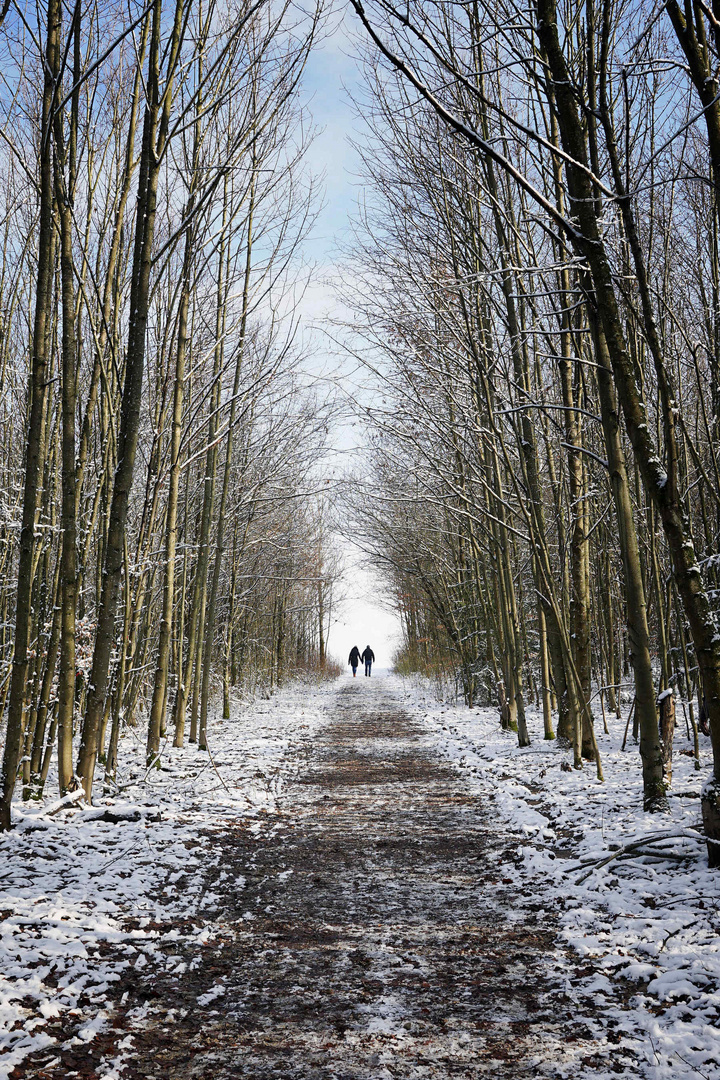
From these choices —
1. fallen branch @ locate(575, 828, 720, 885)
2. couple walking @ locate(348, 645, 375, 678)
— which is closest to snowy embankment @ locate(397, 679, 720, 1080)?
fallen branch @ locate(575, 828, 720, 885)

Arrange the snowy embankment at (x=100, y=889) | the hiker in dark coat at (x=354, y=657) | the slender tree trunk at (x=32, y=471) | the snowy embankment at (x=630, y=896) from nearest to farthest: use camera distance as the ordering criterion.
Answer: the snowy embankment at (x=630, y=896) < the snowy embankment at (x=100, y=889) < the slender tree trunk at (x=32, y=471) < the hiker in dark coat at (x=354, y=657)

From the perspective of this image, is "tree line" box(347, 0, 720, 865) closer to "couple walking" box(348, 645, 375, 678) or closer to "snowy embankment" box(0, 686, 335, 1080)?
"snowy embankment" box(0, 686, 335, 1080)

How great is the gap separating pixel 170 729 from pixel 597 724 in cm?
711

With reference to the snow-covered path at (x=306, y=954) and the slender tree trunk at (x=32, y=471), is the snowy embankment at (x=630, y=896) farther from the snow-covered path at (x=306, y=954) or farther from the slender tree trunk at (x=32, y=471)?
the slender tree trunk at (x=32, y=471)

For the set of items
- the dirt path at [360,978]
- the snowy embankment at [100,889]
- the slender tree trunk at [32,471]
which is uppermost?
the slender tree trunk at [32,471]

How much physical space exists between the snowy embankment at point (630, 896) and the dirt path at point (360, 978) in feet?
0.55

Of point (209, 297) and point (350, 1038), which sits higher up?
point (209, 297)

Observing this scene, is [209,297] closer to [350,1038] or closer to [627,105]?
[627,105]

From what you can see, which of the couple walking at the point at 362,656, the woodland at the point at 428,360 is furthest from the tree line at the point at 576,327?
the couple walking at the point at 362,656

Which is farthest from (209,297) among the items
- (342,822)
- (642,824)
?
(642,824)

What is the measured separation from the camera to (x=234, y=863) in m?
5.05

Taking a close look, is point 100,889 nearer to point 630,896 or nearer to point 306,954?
point 306,954

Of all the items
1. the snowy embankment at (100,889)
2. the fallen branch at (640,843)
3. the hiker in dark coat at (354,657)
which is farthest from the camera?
the hiker in dark coat at (354,657)

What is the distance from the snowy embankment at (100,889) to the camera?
2941mm
